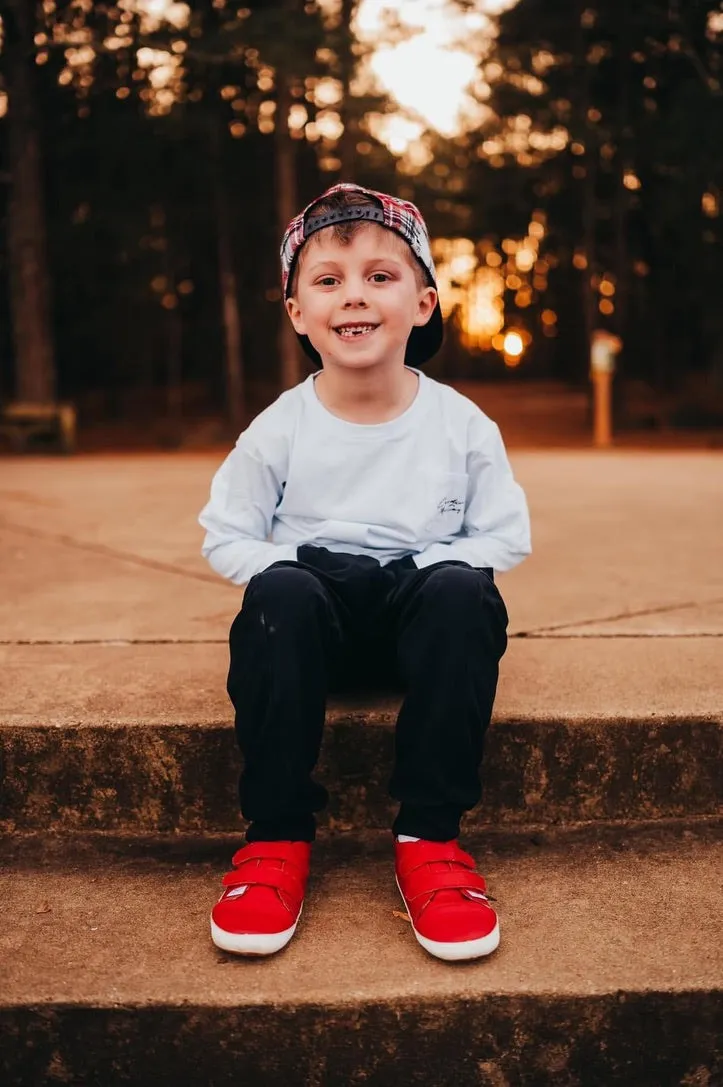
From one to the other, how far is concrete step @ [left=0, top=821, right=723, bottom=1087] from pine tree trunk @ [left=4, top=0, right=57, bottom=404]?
1380 centimetres

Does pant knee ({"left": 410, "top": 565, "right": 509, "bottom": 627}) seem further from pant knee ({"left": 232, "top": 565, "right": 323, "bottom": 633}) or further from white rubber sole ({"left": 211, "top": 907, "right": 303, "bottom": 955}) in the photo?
white rubber sole ({"left": 211, "top": 907, "right": 303, "bottom": 955})

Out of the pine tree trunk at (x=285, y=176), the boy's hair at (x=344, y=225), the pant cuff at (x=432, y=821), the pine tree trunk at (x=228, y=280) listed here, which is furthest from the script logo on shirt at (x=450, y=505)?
the pine tree trunk at (x=228, y=280)

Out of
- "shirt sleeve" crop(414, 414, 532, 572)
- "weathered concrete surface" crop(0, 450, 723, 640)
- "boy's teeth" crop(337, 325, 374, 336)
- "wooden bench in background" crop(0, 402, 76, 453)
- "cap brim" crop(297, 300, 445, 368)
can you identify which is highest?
"boy's teeth" crop(337, 325, 374, 336)

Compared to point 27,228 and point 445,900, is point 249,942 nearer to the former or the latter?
point 445,900

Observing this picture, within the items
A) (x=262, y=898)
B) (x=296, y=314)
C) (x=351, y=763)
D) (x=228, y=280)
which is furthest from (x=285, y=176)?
(x=262, y=898)

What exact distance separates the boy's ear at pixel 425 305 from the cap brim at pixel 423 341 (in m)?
0.02

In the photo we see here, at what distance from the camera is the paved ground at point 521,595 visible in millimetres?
2152

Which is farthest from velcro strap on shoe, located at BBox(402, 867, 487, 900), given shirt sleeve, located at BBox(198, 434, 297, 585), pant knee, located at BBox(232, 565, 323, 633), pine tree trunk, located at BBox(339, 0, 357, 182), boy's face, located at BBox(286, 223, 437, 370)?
pine tree trunk, located at BBox(339, 0, 357, 182)

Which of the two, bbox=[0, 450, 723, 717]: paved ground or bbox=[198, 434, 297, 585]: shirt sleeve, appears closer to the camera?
bbox=[198, 434, 297, 585]: shirt sleeve

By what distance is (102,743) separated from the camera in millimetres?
1908

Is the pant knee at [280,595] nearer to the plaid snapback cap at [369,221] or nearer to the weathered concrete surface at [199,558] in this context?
the plaid snapback cap at [369,221]

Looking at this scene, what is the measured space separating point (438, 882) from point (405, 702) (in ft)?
0.93

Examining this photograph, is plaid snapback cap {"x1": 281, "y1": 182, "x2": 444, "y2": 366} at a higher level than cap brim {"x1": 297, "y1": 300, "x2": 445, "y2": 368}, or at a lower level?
higher

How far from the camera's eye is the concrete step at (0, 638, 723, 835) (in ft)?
6.27
